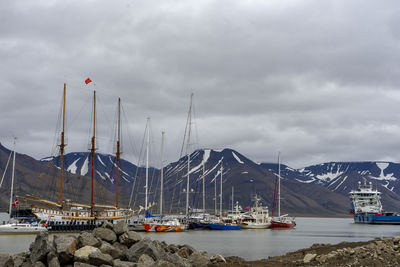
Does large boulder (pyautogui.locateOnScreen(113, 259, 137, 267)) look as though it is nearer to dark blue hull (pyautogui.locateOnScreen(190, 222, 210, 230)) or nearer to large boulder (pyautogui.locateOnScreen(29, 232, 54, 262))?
large boulder (pyautogui.locateOnScreen(29, 232, 54, 262))

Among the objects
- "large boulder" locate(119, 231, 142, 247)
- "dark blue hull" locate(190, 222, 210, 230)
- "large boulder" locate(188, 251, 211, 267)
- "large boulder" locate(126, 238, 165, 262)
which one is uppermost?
"large boulder" locate(119, 231, 142, 247)

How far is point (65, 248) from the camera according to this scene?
28.8 metres

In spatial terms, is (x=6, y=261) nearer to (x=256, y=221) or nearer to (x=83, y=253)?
(x=83, y=253)

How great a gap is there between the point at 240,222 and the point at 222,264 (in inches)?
4962

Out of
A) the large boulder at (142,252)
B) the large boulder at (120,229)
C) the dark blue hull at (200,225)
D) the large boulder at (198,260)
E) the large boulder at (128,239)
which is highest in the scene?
the large boulder at (120,229)

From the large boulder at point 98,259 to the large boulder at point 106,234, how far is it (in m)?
4.76

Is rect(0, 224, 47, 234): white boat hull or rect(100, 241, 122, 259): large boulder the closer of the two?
rect(100, 241, 122, 259): large boulder

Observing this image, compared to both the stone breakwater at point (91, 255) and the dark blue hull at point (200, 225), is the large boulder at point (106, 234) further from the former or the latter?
the dark blue hull at point (200, 225)

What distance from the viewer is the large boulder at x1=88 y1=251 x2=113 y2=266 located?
27.8m

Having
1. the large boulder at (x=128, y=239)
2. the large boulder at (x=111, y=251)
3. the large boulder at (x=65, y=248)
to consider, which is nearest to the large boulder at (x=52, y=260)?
the large boulder at (x=65, y=248)

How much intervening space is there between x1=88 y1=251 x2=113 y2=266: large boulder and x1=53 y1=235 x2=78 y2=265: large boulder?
1.66 meters

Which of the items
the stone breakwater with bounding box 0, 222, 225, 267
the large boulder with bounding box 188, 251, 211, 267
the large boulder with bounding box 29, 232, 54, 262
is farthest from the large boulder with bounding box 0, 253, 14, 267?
the large boulder with bounding box 188, 251, 211, 267

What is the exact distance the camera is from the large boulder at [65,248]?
94.1 ft

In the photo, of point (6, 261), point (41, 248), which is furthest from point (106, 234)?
point (6, 261)
